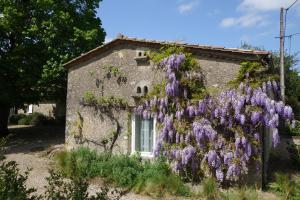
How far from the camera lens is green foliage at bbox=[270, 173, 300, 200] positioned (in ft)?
31.9

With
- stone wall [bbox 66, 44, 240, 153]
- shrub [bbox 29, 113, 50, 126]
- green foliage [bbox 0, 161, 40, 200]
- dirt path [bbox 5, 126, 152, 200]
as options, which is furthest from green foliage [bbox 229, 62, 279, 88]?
shrub [bbox 29, 113, 50, 126]

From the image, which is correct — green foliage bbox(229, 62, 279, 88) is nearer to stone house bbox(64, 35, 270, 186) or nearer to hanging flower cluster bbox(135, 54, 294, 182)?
hanging flower cluster bbox(135, 54, 294, 182)

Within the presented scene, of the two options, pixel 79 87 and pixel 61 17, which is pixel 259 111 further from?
pixel 61 17

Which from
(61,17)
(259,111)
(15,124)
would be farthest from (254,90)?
(15,124)

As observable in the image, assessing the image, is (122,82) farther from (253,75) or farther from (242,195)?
(242,195)

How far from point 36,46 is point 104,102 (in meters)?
6.58

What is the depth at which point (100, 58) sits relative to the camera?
1323 cm

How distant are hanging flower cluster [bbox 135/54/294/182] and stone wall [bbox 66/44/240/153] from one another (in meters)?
0.74

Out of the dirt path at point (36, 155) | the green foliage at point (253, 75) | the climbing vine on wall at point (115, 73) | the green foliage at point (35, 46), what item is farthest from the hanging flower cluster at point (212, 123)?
the green foliage at point (35, 46)

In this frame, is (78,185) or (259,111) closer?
(78,185)

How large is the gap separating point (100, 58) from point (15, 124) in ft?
59.9

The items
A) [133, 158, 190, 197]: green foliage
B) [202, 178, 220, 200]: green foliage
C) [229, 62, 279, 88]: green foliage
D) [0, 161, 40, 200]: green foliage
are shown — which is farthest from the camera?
[229, 62, 279, 88]: green foliage

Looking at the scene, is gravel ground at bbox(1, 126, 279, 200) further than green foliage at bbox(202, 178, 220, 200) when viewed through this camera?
Yes

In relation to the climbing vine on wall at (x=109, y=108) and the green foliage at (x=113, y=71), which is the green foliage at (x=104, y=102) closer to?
the climbing vine on wall at (x=109, y=108)
